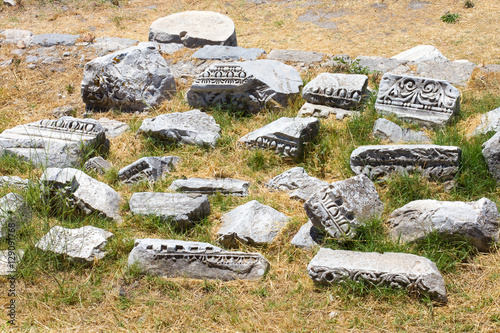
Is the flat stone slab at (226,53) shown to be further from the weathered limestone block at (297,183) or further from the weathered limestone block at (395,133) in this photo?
the weathered limestone block at (297,183)

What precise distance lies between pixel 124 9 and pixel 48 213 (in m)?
8.58

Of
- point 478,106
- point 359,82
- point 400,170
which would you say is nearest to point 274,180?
point 400,170

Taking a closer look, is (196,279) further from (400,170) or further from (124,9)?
(124,9)

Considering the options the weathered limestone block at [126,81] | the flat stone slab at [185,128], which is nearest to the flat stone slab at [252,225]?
the flat stone slab at [185,128]

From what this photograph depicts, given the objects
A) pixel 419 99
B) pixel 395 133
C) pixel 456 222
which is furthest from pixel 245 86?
pixel 456 222

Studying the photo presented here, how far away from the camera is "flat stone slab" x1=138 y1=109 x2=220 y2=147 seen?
214 inches

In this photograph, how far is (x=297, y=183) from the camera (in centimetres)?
463

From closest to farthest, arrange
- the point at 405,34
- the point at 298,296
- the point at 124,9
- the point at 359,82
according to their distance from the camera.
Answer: the point at 298,296
the point at 359,82
the point at 405,34
the point at 124,9

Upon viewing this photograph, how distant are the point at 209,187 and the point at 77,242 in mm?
1298

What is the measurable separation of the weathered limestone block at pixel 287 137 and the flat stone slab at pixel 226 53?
250 centimetres

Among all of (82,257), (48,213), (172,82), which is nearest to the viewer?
(82,257)

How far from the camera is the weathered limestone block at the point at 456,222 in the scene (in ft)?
11.5

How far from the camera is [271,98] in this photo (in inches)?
236

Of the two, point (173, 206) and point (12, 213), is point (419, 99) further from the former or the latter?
point (12, 213)
